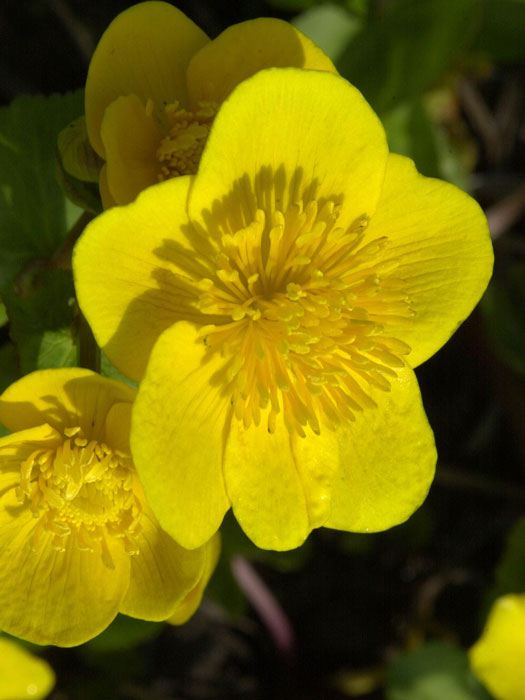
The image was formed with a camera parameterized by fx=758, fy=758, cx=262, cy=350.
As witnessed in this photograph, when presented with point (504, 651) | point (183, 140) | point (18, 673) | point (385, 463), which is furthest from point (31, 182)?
point (504, 651)

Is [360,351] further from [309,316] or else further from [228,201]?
[228,201]

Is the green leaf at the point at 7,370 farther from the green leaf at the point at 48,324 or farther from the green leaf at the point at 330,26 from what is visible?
the green leaf at the point at 330,26

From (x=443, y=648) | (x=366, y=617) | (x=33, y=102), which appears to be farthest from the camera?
(x=366, y=617)

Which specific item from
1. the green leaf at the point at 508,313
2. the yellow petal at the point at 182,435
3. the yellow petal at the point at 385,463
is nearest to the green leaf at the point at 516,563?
the green leaf at the point at 508,313

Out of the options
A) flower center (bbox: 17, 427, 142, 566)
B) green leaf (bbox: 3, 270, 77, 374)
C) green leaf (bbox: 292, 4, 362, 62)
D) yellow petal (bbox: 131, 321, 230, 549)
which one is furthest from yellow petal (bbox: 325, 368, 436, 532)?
green leaf (bbox: 292, 4, 362, 62)

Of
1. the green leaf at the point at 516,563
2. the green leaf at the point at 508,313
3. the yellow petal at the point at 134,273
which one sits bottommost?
the green leaf at the point at 516,563

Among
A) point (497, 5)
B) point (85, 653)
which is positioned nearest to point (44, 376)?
point (85, 653)

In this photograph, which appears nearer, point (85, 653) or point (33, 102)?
point (33, 102)
